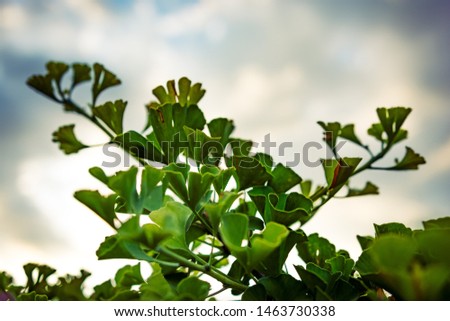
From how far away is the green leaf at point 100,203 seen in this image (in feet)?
2.61

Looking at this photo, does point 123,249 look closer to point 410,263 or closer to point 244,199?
point 244,199

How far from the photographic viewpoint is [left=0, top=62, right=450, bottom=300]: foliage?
61 centimetres

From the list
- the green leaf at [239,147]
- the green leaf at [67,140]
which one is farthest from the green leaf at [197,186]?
the green leaf at [67,140]

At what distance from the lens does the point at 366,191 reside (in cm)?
134

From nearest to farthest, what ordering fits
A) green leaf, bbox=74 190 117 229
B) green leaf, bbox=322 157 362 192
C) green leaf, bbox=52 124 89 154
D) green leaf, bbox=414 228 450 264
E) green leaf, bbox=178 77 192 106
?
green leaf, bbox=414 228 450 264 < green leaf, bbox=74 190 117 229 < green leaf, bbox=322 157 362 192 < green leaf, bbox=178 77 192 106 < green leaf, bbox=52 124 89 154

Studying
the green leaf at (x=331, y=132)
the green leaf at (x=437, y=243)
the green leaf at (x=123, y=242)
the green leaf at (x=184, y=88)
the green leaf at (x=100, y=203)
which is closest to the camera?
the green leaf at (x=437, y=243)

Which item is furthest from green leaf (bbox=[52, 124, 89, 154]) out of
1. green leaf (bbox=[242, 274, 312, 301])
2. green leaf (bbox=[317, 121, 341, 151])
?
green leaf (bbox=[242, 274, 312, 301])

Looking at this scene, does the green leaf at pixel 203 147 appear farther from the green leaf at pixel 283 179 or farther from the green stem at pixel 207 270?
the green stem at pixel 207 270

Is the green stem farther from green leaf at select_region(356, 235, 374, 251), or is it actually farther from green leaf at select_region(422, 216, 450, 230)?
green leaf at select_region(422, 216, 450, 230)

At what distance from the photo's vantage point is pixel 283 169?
99 centimetres

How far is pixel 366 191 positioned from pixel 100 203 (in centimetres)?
79

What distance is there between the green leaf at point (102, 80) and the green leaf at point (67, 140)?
0.10 m
